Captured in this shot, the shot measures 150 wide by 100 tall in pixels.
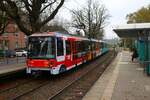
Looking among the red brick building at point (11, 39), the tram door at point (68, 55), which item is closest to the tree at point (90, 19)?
the red brick building at point (11, 39)

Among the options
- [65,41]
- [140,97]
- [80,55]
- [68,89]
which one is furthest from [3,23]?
[140,97]

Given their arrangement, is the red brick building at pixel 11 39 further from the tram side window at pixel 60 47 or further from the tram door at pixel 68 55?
the tram side window at pixel 60 47

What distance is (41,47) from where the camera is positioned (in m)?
19.7

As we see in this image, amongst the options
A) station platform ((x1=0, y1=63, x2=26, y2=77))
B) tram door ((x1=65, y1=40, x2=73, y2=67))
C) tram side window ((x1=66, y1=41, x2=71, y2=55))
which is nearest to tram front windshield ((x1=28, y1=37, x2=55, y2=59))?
station platform ((x1=0, y1=63, x2=26, y2=77))

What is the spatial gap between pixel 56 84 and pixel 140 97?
21.4 ft

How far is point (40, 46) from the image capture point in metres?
19.7

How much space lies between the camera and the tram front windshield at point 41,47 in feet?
63.8

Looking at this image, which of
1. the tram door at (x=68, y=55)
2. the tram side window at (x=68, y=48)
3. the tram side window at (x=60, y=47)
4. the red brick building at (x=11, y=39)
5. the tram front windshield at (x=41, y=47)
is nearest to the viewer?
the tram front windshield at (x=41, y=47)

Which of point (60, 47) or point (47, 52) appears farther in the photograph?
point (60, 47)

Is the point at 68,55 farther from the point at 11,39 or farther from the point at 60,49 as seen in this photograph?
the point at 11,39

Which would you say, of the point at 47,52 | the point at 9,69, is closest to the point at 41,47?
the point at 47,52

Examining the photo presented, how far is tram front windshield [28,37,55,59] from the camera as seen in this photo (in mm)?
19453

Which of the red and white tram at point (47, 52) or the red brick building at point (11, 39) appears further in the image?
the red brick building at point (11, 39)

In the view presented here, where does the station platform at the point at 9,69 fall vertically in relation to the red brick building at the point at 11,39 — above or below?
below
